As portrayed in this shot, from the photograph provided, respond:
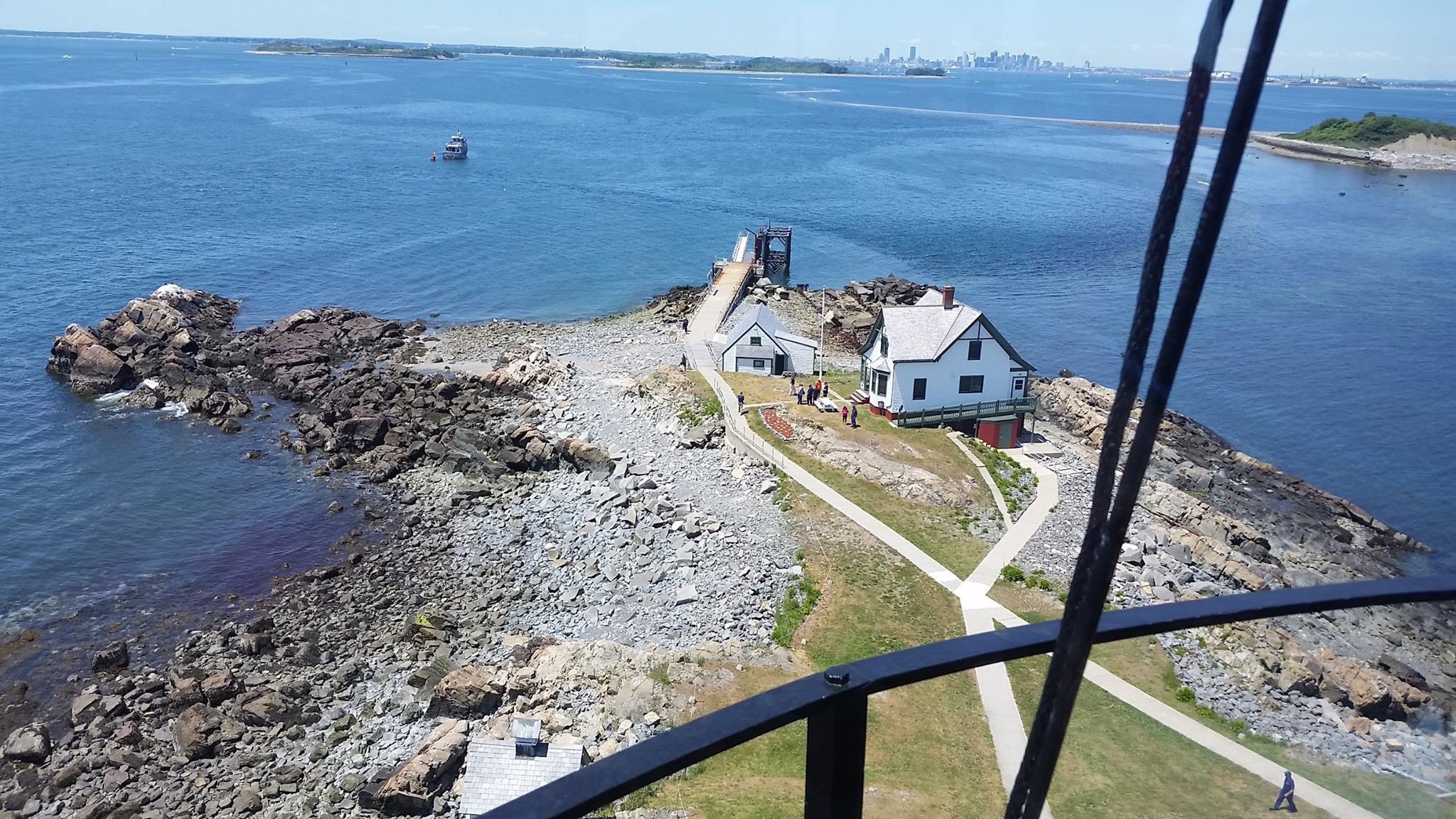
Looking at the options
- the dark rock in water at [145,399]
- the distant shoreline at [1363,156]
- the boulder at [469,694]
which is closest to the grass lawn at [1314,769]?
the boulder at [469,694]

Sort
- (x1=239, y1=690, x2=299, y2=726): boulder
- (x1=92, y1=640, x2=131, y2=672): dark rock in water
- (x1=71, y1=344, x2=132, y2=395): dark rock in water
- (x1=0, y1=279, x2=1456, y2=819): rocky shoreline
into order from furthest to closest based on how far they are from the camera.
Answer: (x1=71, y1=344, x2=132, y2=395): dark rock in water, (x1=92, y1=640, x2=131, y2=672): dark rock in water, (x1=239, y1=690, x2=299, y2=726): boulder, (x1=0, y1=279, x2=1456, y2=819): rocky shoreline

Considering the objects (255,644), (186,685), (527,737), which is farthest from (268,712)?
(527,737)

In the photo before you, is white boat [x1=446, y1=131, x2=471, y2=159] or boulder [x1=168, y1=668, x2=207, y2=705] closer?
boulder [x1=168, y1=668, x2=207, y2=705]

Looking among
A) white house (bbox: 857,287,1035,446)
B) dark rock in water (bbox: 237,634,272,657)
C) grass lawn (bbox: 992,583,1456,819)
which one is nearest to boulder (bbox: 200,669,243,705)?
dark rock in water (bbox: 237,634,272,657)

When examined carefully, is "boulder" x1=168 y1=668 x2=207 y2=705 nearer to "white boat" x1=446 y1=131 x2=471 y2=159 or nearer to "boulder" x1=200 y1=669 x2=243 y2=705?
"boulder" x1=200 y1=669 x2=243 y2=705

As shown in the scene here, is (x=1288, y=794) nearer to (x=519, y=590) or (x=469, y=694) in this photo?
(x=469, y=694)

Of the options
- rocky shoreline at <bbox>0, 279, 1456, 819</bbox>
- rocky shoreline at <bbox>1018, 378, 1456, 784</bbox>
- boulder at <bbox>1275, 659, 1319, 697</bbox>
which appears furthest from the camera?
rocky shoreline at <bbox>0, 279, 1456, 819</bbox>
